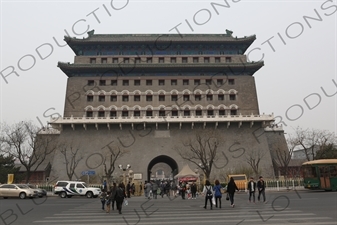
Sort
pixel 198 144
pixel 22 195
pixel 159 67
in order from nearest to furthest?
pixel 22 195 → pixel 198 144 → pixel 159 67

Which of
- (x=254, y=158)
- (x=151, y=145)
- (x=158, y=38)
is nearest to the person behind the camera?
(x=254, y=158)

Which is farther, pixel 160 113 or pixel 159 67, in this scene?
pixel 159 67

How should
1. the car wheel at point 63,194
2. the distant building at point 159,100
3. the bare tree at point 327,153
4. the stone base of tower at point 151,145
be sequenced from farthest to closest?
the distant building at point 159,100
the stone base of tower at point 151,145
the bare tree at point 327,153
the car wheel at point 63,194

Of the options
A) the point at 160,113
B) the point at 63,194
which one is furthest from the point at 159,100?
the point at 63,194

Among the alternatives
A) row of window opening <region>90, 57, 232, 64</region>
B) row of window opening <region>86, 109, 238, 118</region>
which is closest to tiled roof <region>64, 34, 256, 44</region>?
row of window opening <region>90, 57, 232, 64</region>

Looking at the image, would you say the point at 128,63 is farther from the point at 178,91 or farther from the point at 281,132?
the point at 281,132

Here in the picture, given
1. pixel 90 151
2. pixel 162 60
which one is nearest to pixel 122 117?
pixel 90 151

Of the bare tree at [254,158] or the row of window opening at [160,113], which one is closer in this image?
the bare tree at [254,158]

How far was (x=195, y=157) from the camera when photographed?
119ft

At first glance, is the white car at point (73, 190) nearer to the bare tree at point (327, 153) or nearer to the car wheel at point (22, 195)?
the car wheel at point (22, 195)

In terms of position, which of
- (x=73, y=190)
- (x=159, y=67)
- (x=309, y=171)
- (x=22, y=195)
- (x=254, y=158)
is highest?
(x=159, y=67)

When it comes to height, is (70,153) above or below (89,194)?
above

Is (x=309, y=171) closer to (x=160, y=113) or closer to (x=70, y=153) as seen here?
(x=160, y=113)

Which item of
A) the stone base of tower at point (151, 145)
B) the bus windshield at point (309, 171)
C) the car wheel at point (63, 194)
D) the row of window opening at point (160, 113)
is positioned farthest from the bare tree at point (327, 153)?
the car wheel at point (63, 194)
